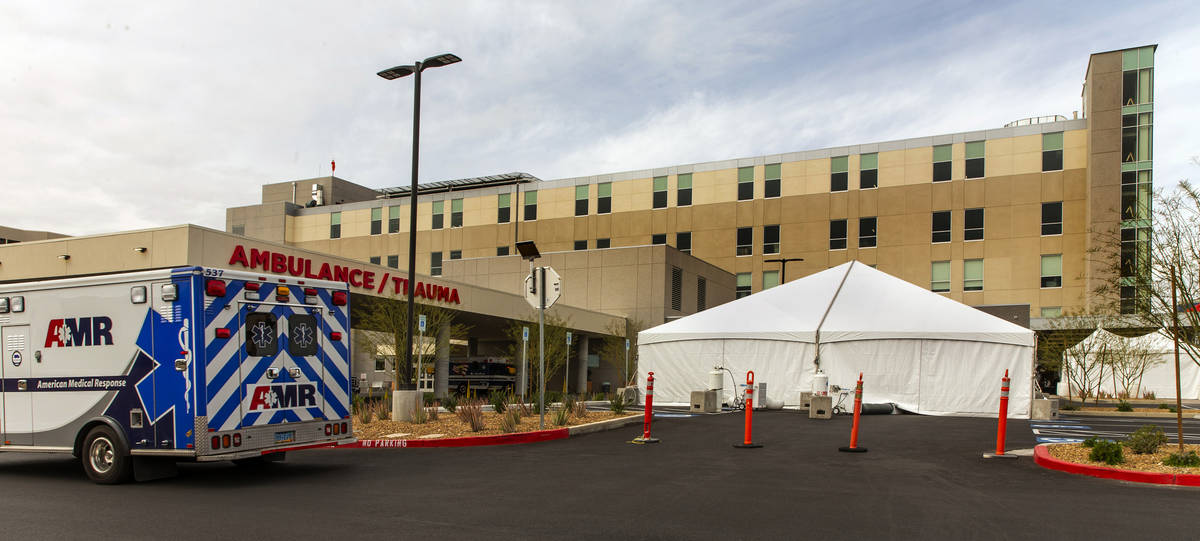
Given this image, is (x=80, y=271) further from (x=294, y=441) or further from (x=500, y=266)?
(x=500, y=266)

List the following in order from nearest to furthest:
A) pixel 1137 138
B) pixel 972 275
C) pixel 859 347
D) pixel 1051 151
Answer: pixel 859 347, pixel 1137 138, pixel 1051 151, pixel 972 275

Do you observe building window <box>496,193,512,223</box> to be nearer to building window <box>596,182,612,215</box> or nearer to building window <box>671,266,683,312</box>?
building window <box>596,182,612,215</box>

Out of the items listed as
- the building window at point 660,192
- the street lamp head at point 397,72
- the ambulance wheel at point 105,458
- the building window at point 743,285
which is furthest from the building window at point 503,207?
the ambulance wheel at point 105,458

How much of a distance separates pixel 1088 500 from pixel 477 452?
8193mm

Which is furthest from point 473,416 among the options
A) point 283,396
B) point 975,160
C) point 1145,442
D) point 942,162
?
point 975,160

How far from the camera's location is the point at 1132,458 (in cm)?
1105

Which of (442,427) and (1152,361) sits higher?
(1152,361)

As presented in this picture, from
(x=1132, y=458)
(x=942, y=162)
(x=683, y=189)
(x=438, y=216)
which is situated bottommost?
(x=1132, y=458)

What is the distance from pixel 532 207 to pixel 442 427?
44.9 meters

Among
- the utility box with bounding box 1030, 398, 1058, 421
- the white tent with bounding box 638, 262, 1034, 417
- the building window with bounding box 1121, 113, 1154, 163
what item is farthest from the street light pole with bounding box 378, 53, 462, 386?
the building window with bounding box 1121, 113, 1154, 163

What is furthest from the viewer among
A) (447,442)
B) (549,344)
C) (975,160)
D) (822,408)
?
(975,160)

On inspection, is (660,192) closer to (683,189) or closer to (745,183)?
(683,189)

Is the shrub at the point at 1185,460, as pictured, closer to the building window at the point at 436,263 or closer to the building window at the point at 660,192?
the building window at the point at 660,192

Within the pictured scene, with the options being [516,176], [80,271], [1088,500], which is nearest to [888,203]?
[516,176]
